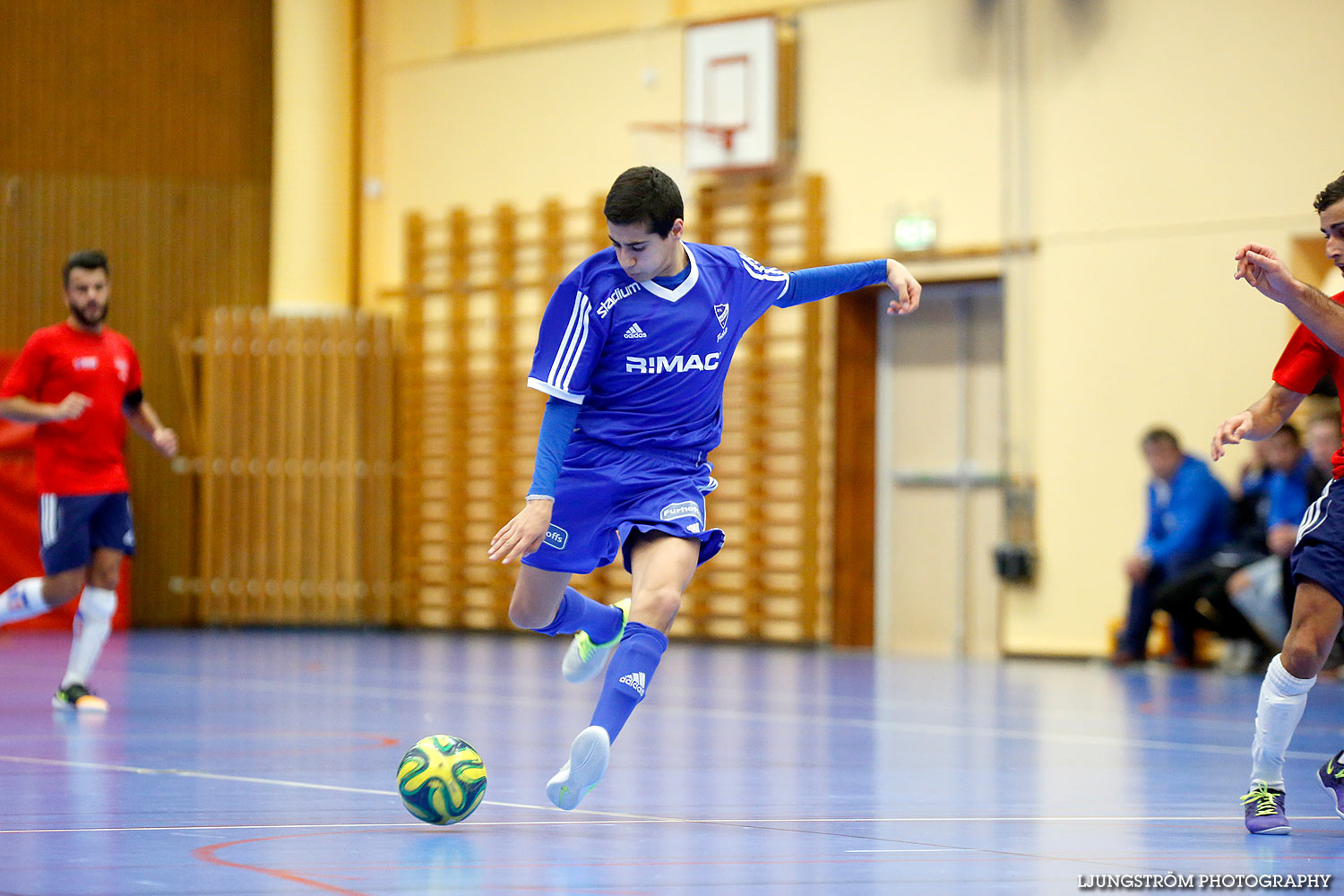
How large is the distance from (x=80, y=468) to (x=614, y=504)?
3.90m

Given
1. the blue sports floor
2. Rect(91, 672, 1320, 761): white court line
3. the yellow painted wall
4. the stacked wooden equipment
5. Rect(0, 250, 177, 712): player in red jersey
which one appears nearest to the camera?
the blue sports floor

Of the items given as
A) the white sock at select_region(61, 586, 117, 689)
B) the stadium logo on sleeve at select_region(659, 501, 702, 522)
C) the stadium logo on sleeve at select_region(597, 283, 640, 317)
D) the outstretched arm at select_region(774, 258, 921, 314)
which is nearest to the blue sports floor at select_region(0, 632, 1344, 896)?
the white sock at select_region(61, 586, 117, 689)

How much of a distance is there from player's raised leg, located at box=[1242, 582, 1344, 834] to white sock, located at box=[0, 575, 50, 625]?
551 cm

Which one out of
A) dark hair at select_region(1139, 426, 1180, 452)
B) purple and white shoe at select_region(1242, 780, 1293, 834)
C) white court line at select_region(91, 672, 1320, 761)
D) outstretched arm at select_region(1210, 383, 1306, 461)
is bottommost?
white court line at select_region(91, 672, 1320, 761)

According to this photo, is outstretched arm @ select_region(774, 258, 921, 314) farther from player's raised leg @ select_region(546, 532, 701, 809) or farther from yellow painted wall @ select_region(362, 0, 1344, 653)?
yellow painted wall @ select_region(362, 0, 1344, 653)

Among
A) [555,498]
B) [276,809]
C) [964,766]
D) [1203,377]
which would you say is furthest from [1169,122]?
[276,809]

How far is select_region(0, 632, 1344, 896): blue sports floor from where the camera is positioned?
3.79 metres

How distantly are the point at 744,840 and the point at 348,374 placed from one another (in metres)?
13.0

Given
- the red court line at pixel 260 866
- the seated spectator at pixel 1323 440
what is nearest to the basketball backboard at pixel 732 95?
the seated spectator at pixel 1323 440

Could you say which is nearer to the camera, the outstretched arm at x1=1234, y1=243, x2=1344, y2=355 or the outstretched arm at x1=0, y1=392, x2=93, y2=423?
the outstretched arm at x1=1234, y1=243, x2=1344, y2=355

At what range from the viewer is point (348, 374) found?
55.1 feet

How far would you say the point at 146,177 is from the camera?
16.6 meters

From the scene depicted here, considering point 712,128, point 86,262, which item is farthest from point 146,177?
point 86,262

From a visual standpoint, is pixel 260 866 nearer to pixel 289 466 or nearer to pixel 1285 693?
pixel 1285 693
